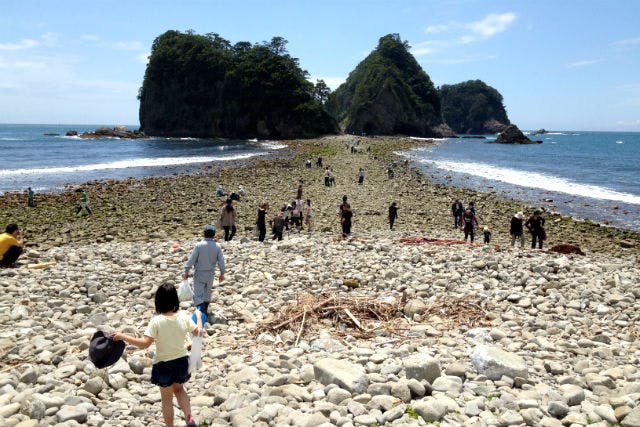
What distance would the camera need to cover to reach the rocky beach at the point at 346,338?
17.1ft

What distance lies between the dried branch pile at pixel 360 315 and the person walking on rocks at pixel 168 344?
2706mm

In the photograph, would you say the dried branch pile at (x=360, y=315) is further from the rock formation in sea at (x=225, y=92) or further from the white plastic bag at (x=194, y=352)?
the rock formation in sea at (x=225, y=92)

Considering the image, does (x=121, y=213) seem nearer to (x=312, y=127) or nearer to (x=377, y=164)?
(x=377, y=164)

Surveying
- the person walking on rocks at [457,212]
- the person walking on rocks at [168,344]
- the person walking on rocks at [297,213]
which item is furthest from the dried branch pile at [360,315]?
the person walking on rocks at [457,212]

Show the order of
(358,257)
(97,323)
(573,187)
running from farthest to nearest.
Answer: (573,187) → (358,257) → (97,323)

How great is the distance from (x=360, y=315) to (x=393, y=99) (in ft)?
429

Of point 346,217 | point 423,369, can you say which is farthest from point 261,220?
point 423,369

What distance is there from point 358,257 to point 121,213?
17097 millimetres

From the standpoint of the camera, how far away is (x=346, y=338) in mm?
7398

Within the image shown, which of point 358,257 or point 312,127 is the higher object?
point 312,127

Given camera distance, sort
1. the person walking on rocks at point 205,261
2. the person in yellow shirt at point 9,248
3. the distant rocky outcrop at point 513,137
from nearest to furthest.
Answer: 1. the person walking on rocks at point 205,261
2. the person in yellow shirt at point 9,248
3. the distant rocky outcrop at point 513,137

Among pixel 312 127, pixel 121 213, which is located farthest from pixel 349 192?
pixel 312 127

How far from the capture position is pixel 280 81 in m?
115

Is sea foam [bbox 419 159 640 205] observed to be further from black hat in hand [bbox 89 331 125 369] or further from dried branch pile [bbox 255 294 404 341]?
black hat in hand [bbox 89 331 125 369]
